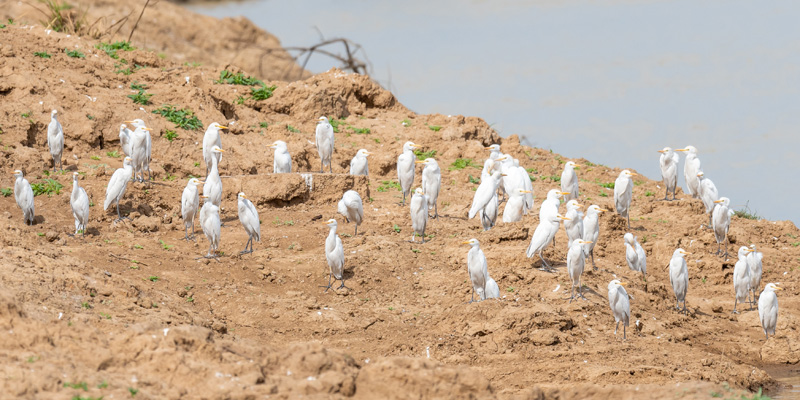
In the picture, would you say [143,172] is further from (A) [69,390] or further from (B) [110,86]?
(A) [69,390]

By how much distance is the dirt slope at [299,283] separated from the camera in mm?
8227

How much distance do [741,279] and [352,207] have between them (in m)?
6.36

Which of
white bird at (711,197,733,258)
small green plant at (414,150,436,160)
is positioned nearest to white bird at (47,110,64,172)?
small green plant at (414,150,436,160)

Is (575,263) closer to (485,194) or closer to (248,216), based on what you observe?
(485,194)

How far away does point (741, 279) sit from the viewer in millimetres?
14984

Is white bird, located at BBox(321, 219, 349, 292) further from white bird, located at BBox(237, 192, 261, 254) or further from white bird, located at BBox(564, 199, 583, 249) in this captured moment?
white bird, located at BBox(564, 199, 583, 249)

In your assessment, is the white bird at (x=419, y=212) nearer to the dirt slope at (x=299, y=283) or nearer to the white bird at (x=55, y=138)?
the dirt slope at (x=299, y=283)

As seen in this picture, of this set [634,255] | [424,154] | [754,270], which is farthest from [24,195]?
[754,270]

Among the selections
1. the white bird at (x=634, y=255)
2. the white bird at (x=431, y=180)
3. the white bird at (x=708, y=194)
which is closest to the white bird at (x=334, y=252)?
the white bird at (x=431, y=180)

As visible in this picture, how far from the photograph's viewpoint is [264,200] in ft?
54.9

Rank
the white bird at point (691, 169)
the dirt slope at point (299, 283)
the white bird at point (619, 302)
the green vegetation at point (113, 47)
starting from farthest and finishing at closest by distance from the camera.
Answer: the green vegetation at point (113, 47), the white bird at point (691, 169), the white bird at point (619, 302), the dirt slope at point (299, 283)

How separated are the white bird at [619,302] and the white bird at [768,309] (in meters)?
2.46

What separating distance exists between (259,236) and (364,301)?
2.11m

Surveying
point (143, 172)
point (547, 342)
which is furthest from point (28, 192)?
point (547, 342)
